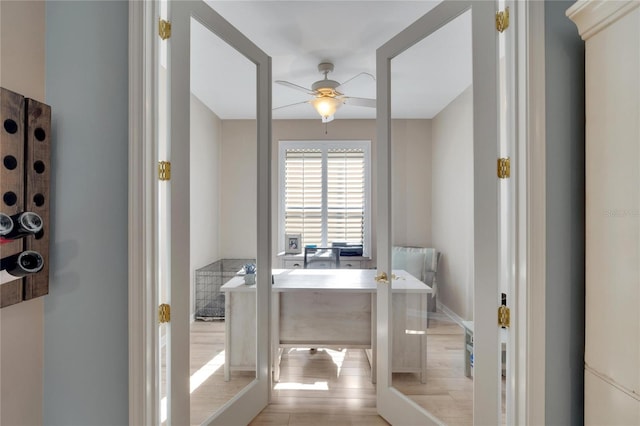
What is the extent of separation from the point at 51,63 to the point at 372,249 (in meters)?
4.32

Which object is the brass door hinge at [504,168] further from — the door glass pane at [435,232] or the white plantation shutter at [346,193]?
the white plantation shutter at [346,193]

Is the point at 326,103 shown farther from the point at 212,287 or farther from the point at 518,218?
the point at 518,218

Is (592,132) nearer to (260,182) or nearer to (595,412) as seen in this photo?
(595,412)

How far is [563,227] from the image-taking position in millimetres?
1239

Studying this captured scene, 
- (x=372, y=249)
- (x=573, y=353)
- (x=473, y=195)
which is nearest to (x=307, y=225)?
(x=372, y=249)

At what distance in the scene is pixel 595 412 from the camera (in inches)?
44.3

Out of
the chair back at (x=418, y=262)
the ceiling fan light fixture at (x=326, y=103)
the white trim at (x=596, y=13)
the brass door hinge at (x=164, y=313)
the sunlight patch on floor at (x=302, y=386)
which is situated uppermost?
the ceiling fan light fixture at (x=326, y=103)

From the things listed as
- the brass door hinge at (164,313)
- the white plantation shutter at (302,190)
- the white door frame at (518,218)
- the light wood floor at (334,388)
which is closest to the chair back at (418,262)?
the light wood floor at (334,388)

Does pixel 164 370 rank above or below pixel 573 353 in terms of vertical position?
below

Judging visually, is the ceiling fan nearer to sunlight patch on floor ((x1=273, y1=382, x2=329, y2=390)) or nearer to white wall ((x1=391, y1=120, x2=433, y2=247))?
white wall ((x1=391, y1=120, x2=433, y2=247))

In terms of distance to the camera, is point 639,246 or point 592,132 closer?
point 639,246

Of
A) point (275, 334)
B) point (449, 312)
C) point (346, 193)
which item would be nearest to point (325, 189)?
point (346, 193)

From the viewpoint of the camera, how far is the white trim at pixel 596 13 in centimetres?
100

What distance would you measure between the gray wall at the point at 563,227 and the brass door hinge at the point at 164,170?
1596mm
